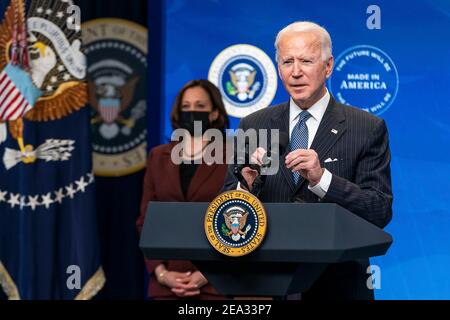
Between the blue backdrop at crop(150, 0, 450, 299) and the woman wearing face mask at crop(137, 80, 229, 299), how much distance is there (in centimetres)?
96

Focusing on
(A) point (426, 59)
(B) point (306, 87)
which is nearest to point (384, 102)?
(A) point (426, 59)

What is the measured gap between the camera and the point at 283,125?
259 cm

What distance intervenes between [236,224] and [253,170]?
0.26 metres

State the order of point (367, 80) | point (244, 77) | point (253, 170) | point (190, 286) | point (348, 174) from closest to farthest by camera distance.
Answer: point (253, 170)
point (348, 174)
point (190, 286)
point (367, 80)
point (244, 77)

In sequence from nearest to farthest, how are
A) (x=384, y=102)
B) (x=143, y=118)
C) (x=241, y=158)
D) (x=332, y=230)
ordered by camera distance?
1. (x=332, y=230)
2. (x=241, y=158)
3. (x=384, y=102)
4. (x=143, y=118)

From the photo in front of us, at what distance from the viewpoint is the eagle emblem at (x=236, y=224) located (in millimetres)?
2143

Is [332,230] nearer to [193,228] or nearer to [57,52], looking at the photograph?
[193,228]

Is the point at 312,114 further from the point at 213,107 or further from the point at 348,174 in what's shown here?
the point at 213,107

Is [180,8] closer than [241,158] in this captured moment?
No

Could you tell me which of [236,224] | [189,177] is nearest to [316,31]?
[236,224]

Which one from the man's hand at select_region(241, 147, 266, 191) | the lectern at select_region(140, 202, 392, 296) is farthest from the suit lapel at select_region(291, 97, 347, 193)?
the lectern at select_region(140, 202, 392, 296)

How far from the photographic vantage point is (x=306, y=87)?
249 cm

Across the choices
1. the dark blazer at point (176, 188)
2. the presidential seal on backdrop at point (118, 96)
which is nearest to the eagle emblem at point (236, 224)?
the dark blazer at point (176, 188)

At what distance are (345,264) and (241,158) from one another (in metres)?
0.47
